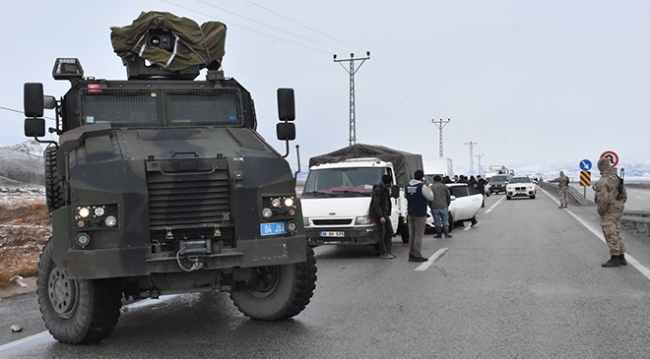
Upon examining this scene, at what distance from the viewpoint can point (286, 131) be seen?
27.3ft

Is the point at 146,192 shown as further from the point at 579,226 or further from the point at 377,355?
the point at 579,226

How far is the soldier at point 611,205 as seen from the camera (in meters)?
11.1

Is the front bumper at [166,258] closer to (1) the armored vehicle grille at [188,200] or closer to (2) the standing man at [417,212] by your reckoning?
(1) the armored vehicle grille at [188,200]

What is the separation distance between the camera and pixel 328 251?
15.6 metres

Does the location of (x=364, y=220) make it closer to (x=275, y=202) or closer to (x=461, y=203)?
(x=275, y=202)

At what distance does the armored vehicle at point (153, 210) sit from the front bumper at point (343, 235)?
6.06 m

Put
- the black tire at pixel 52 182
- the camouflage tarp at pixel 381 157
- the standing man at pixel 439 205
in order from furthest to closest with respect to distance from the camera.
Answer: the camouflage tarp at pixel 381 157, the standing man at pixel 439 205, the black tire at pixel 52 182

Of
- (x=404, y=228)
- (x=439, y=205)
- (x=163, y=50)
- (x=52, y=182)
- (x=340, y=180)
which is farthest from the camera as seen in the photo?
(x=439, y=205)

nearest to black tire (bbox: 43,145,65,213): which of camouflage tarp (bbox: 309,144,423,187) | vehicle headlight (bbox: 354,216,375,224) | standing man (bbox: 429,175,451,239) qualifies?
vehicle headlight (bbox: 354,216,375,224)

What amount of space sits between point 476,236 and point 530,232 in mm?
1798

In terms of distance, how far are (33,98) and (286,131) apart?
9.57 feet

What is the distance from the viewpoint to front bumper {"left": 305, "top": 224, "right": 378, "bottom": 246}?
13.6 meters

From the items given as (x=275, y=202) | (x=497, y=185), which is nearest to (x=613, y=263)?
(x=275, y=202)

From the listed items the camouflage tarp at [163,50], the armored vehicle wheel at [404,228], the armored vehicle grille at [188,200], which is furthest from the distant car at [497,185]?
the armored vehicle grille at [188,200]
